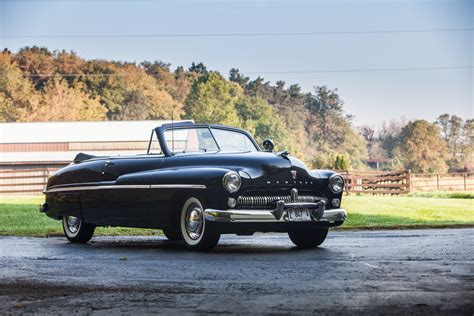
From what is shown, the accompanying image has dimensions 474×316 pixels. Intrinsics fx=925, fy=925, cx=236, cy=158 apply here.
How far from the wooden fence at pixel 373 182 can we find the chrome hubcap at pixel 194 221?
2962cm

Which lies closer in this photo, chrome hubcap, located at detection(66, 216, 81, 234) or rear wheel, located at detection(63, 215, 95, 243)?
rear wheel, located at detection(63, 215, 95, 243)

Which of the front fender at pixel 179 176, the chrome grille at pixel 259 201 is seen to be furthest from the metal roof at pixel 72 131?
the chrome grille at pixel 259 201

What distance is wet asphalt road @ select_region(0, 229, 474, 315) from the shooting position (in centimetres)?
649

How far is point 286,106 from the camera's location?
109188 millimetres

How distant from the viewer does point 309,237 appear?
12.2 m

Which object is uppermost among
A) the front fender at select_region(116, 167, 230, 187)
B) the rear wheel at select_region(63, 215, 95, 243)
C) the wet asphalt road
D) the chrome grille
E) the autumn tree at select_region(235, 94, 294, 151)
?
the autumn tree at select_region(235, 94, 294, 151)

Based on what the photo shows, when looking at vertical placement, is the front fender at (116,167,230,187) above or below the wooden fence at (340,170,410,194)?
above

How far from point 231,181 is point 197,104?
2783 inches

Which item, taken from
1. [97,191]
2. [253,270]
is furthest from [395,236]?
[253,270]

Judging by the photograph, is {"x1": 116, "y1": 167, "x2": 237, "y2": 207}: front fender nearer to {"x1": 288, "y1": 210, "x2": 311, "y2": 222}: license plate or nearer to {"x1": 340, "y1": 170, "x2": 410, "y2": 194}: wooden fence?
{"x1": 288, "y1": 210, "x2": 311, "y2": 222}: license plate

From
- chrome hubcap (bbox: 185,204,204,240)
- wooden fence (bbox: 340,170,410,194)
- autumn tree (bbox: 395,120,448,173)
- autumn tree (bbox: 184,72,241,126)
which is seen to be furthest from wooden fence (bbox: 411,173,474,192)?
autumn tree (bbox: 395,120,448,173)

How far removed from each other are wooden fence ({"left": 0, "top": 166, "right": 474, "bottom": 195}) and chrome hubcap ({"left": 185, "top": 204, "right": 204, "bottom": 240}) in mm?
29617

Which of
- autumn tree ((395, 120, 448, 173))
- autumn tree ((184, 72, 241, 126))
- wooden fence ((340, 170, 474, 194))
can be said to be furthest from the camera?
autumn tree ((395, 120, 448, 173))

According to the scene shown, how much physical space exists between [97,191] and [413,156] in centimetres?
8597
